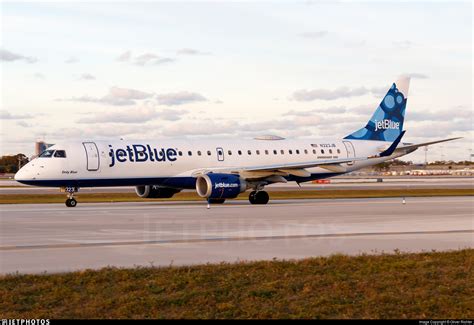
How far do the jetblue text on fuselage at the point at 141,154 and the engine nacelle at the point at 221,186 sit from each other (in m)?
2.93

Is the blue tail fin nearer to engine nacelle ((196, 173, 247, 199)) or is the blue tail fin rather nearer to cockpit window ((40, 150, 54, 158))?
engine nacelle ((196, 173, 247, 199))

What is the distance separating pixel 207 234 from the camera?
22.7m

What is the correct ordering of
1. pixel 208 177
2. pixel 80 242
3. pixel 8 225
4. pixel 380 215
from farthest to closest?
pixel 208 177 → pixel 380 215 → pixel 8 225 → pixel 80 242

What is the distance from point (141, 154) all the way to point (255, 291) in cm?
2893

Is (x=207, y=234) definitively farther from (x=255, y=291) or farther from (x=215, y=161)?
(x=215, y=161)

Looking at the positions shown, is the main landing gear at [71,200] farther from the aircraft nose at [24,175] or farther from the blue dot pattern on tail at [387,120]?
the blue dot pattern on tail at [387,120]

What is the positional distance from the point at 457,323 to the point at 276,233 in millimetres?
12859

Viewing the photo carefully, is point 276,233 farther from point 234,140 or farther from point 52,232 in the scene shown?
point 234,140

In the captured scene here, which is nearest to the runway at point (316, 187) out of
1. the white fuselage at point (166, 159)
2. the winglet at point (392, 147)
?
the winglet at point (392, 147)

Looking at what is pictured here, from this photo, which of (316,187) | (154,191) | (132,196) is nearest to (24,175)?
(154,191)

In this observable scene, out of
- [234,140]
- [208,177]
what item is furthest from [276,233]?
[234,140]

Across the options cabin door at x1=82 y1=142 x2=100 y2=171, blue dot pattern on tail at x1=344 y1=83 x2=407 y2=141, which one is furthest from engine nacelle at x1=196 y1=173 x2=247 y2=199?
blue dot pattern on tail at x1=344 y1=83 x2=407 y2=141

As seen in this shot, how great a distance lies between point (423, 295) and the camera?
40.0ft

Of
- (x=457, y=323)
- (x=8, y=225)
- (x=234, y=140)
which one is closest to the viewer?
(x=457, y=323)
